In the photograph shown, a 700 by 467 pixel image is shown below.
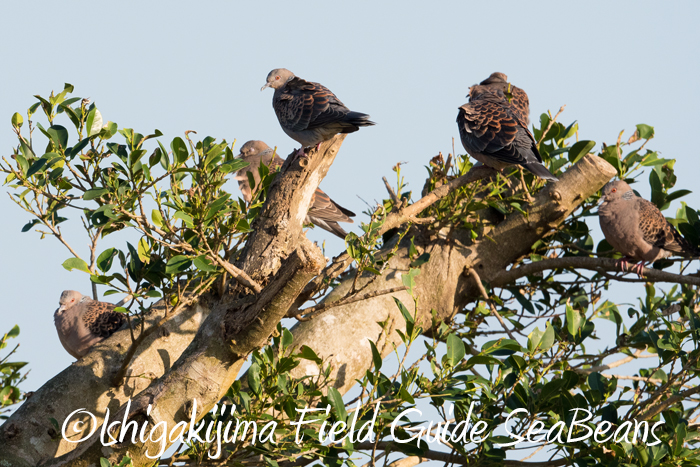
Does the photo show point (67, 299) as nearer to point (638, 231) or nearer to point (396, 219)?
point (396, 219)

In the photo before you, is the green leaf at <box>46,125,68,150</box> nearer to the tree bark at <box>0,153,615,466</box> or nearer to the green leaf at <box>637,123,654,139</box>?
the tree bark at <box>0,153,615,466</box>

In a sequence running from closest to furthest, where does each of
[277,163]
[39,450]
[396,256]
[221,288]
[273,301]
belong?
[273,301] → [39,450] → [221,288] → [396,256] → [277,163]

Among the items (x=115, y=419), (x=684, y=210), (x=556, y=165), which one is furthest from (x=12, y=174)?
(x=684, y=210)

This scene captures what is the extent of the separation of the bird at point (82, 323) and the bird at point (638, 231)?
11.3 feet

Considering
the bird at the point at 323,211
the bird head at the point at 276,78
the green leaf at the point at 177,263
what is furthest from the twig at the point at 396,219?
the bird head at the point at 276,78

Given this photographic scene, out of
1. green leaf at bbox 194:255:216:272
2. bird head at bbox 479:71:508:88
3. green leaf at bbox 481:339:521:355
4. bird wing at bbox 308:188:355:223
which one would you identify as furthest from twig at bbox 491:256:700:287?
bird head at bbox 479:71:508:88

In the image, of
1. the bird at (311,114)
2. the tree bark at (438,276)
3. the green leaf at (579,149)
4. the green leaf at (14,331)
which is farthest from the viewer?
the green leaf at (579,149)

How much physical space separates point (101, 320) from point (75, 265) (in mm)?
1974

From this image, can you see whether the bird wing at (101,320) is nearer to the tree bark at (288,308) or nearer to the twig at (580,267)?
the tree bark at (288,308)

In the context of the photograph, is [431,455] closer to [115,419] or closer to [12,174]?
[115,419]

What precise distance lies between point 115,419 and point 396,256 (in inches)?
77.3

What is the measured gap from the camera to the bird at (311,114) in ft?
12.9

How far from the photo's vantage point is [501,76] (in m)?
6.39

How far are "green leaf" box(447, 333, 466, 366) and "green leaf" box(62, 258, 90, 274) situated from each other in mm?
1582
